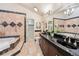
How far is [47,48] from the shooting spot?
92.7 inches

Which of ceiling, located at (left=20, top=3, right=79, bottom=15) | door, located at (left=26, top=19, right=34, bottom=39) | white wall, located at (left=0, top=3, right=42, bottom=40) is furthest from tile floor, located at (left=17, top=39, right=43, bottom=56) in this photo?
ceiling, located at (left=20, top=3, right=79, bottom=15)

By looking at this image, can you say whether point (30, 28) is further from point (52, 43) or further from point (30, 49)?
point (52, 43)

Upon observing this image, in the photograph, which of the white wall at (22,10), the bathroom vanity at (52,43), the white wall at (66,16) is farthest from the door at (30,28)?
the white wall at (66,16)

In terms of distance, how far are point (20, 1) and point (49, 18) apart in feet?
2.28

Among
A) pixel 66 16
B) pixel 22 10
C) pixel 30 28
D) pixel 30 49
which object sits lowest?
pixel 30 49

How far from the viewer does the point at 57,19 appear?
230cm

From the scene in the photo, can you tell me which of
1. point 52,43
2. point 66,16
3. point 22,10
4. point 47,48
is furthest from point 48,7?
point 47,48

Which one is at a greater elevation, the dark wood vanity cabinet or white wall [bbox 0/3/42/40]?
white wall [bbox 0/3/42/40]

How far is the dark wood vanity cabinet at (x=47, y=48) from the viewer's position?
2.17 meters

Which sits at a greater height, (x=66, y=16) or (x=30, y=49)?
(x=66, y=16)

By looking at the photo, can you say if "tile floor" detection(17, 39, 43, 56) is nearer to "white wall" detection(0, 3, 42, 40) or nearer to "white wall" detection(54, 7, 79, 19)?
"white wall" detection(0, 3, 42, 40)

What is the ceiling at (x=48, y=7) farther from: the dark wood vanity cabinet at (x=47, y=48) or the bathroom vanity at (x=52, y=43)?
the dark wood vanity cabinet at (x=47, y=48)

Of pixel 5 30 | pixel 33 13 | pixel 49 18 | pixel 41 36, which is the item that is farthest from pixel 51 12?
pixel 5 30

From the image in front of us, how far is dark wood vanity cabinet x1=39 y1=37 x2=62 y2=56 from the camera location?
7.13 feet
